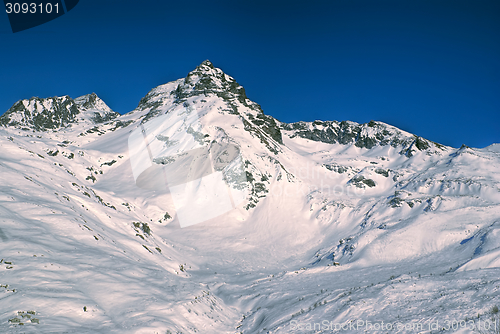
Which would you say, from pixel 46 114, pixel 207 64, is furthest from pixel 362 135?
pixel 46 114

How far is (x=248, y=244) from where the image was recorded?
4781cm

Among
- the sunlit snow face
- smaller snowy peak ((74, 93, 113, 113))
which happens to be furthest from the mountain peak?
smaller snowy peak ((74, 93, 113, 113))

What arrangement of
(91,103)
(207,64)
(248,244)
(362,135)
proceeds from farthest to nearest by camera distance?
(91,103)
(362,135)
(207,64)
(248,244)

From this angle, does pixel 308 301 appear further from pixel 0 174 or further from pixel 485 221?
pixel 485 221

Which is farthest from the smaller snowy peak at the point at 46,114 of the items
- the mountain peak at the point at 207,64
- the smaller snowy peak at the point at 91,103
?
the mountain peak at the point at 207,64

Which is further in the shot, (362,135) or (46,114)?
(46,114)

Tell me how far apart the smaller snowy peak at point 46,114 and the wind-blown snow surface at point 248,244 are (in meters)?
65.4

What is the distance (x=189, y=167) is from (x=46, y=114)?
11076cm

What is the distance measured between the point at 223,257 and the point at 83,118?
138383mm

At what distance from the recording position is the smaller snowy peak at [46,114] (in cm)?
12294

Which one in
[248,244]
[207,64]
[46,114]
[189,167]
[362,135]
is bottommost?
[248,244]

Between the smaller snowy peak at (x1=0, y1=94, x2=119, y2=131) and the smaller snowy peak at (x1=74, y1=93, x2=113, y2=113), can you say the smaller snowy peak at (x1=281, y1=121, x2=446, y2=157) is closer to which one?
the smaller snowy peak at (x1=0, y1=94, x2=119, y2=131)

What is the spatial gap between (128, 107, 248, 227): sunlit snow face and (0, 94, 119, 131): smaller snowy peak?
70.7 meters

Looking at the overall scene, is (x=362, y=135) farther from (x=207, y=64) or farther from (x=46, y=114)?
(x=46, y=114)
